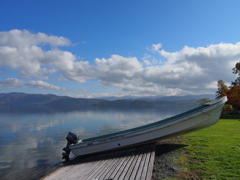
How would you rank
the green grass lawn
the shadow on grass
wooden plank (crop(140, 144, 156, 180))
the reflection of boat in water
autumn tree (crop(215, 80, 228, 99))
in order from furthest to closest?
autumn tree (crop(215, 80, 228, 99)) → the reflection of boat in water → the shadow on grass → wooden plank (crop(140, 144, 156, 180)) → the green grass lawn

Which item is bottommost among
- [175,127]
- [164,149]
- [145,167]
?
[164,149]

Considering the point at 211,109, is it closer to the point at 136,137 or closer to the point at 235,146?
the point at 235,146

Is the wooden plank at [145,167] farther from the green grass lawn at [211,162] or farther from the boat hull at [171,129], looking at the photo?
the boat hull at [171,129]

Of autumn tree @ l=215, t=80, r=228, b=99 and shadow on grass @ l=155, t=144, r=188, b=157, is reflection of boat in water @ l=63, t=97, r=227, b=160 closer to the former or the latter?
shadow on grass @ l=155, t=144, r=188, b=157

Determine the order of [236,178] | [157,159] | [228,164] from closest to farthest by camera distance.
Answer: [236,178]
[228,164]
[157,159]

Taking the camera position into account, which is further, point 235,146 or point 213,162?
point 235,146

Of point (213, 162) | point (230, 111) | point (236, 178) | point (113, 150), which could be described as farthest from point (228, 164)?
point (230, 111)

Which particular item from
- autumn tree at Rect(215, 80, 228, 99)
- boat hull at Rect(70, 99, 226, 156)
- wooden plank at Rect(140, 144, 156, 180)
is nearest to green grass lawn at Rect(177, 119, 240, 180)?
wooden plank at Rect(140, 144, 156, 180)

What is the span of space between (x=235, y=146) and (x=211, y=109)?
7.24ft

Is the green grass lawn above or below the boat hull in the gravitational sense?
below

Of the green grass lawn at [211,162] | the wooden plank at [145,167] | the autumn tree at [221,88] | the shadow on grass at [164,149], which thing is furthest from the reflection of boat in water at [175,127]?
the autumn tree at [221,88]

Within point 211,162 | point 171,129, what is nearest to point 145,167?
point 211,162

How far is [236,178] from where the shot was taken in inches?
216

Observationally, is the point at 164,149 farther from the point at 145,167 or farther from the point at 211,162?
the point at 145,167
